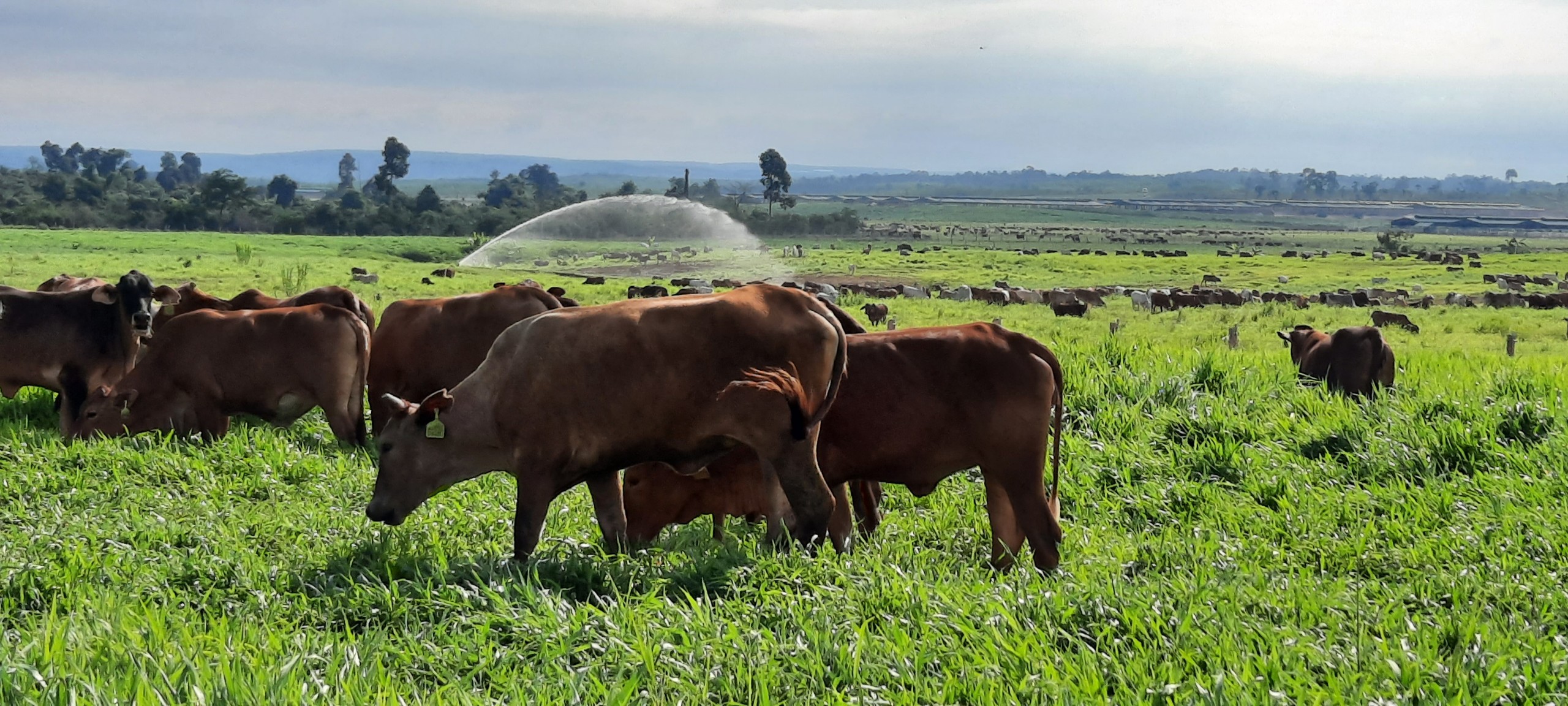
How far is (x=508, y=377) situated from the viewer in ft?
23.5

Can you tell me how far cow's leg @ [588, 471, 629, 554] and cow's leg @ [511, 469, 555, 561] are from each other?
38cm

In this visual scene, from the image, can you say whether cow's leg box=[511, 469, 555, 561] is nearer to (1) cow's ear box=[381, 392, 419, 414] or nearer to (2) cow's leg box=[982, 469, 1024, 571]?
(1) cow's ear box=[381, 392, 419, 414]

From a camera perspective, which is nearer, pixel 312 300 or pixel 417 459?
pixel 417 459

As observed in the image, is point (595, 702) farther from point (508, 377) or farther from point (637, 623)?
point (508, 377)

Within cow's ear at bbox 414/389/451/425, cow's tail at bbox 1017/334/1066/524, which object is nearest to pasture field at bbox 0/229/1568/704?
cow's tail at bbox 1017/334/1066/524

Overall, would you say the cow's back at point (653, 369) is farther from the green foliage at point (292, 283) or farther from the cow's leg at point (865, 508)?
the green foliage at point (292, 283)

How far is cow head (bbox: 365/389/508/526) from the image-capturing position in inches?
287

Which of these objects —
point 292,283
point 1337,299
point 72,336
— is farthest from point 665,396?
point 1337,299

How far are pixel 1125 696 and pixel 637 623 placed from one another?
1.89m

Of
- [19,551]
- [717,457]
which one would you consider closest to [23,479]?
[19,551]

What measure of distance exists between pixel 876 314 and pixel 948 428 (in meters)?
28.4

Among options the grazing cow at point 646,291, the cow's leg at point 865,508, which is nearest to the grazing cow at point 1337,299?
the grazing cow at point 646,291

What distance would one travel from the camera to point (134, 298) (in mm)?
11953

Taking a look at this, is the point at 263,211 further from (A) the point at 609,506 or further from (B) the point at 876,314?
(A) the point at 609,506
